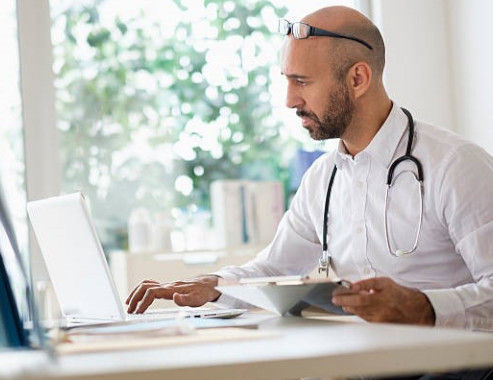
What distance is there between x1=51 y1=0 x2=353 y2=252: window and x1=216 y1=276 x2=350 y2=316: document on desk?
7.81 ft

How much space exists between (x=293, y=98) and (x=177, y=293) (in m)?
0.68

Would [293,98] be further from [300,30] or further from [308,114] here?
[300,30]

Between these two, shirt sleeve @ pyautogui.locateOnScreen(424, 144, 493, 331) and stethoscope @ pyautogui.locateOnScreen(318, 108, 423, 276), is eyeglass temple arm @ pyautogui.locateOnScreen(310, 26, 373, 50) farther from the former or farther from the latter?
shirt sleeve @ pyautogui.locateOnScreen(424, 144, 493, 331)

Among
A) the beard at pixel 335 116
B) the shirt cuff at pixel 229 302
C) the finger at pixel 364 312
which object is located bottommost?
the shirt cuff at pixel 229 302

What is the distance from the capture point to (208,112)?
4.45 m

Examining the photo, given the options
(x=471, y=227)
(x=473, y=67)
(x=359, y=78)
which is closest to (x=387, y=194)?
(x=471, y=227)

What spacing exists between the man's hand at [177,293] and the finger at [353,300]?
0.59m

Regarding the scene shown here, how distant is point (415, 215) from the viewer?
2328mm

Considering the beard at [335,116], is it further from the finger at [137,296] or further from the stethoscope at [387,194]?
the finger at [137,296]

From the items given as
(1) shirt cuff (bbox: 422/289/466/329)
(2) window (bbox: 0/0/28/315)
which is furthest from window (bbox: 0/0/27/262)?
(1) shirt cuff (bbox: 422/289/466/329)

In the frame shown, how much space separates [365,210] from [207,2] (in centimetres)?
221

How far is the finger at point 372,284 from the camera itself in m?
1.69

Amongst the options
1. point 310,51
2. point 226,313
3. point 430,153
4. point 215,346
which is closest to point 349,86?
point 310,51

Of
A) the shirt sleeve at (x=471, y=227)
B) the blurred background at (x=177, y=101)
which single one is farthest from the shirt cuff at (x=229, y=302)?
the blurred background at (x=177, y=101)
